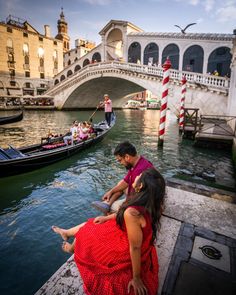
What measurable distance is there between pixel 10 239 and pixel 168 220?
6.68ft

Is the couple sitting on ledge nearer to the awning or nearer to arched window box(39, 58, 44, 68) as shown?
the awning

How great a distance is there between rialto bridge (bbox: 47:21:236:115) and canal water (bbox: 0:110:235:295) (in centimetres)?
352

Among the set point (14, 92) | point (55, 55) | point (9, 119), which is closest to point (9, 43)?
point (14, 92)

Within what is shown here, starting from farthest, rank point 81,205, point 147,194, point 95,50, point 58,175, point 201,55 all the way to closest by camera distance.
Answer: point 95,50 → point 201,55 → point 58,175 → point 81,205 → point 147,194

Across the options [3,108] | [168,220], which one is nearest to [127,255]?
[168,220]

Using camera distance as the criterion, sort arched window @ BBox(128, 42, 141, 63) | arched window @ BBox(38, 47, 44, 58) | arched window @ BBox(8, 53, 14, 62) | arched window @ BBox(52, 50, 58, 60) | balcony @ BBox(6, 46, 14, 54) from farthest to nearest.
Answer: arched window @ BBox(52, 50, 58, 60) < arched window @ BBox(38, 47, 44, 58) < arched window @ BBox(8, 53, 14, 62) < balcony @ BBox(6, 46, 14, 54) < arched window @ BBox(128, 42, 141, 63)

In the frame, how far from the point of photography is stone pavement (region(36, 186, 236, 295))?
1427 mm

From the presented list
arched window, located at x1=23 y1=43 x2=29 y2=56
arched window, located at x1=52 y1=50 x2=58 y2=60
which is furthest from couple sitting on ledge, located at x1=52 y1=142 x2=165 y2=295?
arched window, located at x1=52 y1=50 x2=58 y2=60

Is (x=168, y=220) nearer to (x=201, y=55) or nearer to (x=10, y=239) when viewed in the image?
(x=10, y=239)

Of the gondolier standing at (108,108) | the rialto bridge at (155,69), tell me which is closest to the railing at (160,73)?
the rialto bridge at (155,69)

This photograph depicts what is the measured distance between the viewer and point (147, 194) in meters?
1.21

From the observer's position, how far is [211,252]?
174 cm

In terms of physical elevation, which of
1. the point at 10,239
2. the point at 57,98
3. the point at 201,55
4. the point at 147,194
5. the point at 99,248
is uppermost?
the point at 201,55

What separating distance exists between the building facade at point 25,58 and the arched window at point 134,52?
14733 mm
